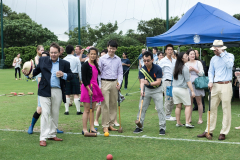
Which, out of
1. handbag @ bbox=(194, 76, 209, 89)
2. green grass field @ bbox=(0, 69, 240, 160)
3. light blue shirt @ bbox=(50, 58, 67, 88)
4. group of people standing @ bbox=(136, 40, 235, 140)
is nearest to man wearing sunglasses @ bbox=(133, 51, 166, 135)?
group of people standing @ bbox=(136, 40, 235, 140)

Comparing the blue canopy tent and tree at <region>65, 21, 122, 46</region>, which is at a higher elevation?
tree at <region>65, 21, 122, 46</region>

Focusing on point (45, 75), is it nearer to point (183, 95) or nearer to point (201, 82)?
point (183, 95)

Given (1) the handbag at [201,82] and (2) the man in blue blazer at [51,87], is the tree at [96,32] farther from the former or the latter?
(2) the man in blue blazer at [51,87]

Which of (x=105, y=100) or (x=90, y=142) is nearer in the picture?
(x=90, y=142)

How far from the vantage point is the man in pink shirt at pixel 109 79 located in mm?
6031

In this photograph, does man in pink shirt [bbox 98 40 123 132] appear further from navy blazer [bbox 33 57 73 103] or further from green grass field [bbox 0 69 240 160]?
navy blazer [bbox 33 57 73 103]

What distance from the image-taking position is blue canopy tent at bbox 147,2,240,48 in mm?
8891

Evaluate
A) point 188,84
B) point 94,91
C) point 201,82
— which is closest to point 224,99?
Answer: point 188,84

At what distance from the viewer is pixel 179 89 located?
641 cm

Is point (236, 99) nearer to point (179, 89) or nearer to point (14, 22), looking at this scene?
point (179, 89)

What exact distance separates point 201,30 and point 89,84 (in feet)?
16.7

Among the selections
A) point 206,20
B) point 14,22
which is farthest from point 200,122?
point 14,22

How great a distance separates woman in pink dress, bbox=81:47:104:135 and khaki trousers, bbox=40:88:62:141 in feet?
1.81

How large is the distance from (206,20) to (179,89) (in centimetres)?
449
